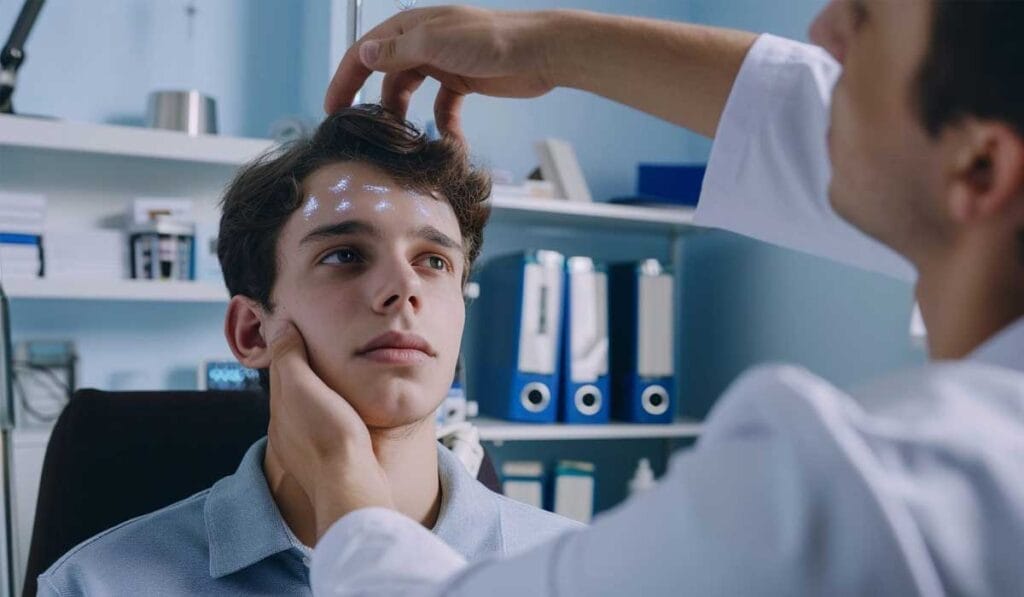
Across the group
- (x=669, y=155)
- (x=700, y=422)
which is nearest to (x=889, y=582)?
(x=700, y=422)

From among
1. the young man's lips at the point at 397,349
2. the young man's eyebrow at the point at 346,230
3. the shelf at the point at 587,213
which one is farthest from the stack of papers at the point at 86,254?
the young man's lips at the point at 397,349

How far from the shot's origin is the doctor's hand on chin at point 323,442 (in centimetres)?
77

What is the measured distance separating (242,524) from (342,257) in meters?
0.35

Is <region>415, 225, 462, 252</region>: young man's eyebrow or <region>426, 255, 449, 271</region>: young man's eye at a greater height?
<region>415, 225, 462, 252</region>: young man's eyebrow

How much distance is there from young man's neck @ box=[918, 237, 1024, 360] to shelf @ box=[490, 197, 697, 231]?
5.73 feet

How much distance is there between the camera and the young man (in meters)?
1.08

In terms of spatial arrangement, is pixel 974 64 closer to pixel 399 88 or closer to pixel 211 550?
pixel 399 88

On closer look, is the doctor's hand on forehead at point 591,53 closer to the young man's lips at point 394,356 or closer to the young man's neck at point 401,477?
the young man's lips at point 394,356

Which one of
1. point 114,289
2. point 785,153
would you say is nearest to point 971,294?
point 785,153

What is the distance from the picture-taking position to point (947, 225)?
502 mm

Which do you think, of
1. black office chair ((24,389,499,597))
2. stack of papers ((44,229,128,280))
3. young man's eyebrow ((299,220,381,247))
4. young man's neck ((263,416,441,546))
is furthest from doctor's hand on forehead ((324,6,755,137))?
stack of papers ((44,229,128,280))

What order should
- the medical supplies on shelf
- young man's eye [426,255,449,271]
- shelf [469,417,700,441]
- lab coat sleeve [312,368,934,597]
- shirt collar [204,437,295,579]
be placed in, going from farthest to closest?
shelf [469,417,700,441] < the medical supplies on shelf < young man's eye [426,255,449,271] < shirt collar [204,437,295,579] < lab coat sleeve [312,368,934,597]

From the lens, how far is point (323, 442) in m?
0.89

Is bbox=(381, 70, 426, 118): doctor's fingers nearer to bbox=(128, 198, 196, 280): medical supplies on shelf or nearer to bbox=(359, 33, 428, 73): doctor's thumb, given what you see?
bbox=(359, 33, 428, 73): doctor's thumb
